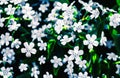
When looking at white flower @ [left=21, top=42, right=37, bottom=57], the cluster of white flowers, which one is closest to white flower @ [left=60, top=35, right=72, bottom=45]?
the cluster of white flowers

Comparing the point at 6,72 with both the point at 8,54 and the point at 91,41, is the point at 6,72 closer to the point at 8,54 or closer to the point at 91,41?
the point at 8,54

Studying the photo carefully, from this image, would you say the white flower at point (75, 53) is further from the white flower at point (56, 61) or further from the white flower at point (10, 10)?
the white flower at point (10, 10)

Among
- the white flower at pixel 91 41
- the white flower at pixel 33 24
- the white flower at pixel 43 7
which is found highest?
the white flower at pixel 43 7

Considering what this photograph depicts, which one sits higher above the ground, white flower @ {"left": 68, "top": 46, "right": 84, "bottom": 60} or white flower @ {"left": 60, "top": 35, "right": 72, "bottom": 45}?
white flower @ {"left": 60, "top": 35, "right": 72, "bottom": 45}

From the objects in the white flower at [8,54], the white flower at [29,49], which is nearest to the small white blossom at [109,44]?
the white flower at [29,49]

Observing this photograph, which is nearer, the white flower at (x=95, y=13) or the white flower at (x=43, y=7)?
the white flower at (x=95, y=13)

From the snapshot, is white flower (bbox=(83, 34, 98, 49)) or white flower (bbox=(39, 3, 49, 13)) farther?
white flower (bbox=(39, 3, 49, 13))

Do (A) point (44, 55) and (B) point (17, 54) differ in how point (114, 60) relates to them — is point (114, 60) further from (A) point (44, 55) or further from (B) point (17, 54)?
(B) point (17, 54)

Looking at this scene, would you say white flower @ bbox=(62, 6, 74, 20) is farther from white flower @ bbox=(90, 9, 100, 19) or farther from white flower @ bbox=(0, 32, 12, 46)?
white flower @ bbox=(0, 32, 12, 46)
